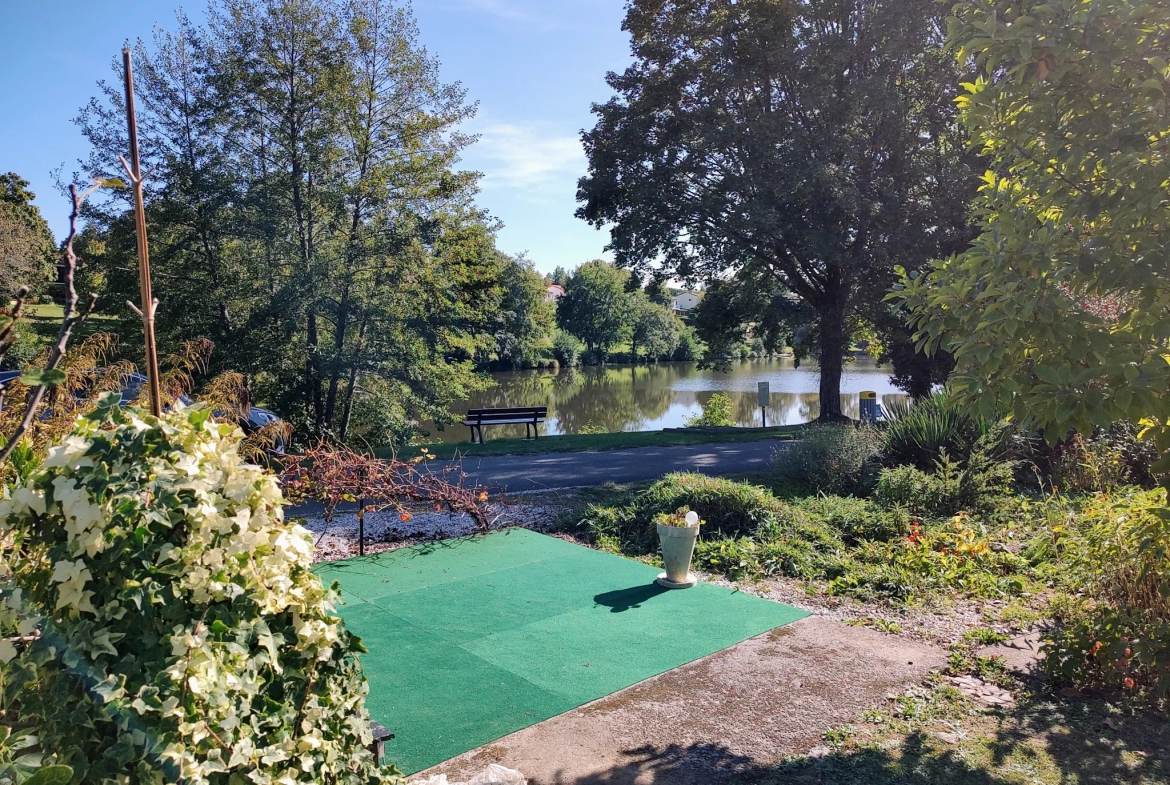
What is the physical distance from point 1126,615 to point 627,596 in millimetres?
3320

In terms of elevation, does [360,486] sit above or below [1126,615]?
above

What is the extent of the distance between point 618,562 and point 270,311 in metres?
10.7

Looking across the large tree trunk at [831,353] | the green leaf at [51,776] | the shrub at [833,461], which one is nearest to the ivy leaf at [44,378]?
the green leaf at [51,776]

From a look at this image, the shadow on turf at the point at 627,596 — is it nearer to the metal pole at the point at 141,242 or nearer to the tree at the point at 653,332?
the metal pole at the point at 141,242

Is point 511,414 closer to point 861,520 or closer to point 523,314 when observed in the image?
point 861,520

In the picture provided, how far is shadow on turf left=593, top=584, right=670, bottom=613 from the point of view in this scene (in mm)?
6000

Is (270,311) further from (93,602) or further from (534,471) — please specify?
(93,602)

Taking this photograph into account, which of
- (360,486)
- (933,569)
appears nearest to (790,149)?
(933,569)

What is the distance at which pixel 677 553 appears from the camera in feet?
21.1

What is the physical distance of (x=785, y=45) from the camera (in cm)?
1809

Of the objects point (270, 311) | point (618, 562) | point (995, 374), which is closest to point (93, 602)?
point (995, 374)

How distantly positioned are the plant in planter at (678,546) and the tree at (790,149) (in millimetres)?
11622

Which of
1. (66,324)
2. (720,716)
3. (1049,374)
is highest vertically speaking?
(66,324)

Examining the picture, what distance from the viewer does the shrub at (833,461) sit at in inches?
412
